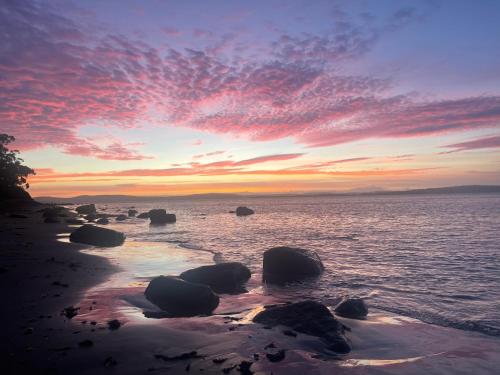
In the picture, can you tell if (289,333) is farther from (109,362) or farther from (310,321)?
(109,362)

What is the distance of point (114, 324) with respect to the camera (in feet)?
27.3

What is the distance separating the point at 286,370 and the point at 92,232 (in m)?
23.3

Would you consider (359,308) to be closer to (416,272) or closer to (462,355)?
(462,355)

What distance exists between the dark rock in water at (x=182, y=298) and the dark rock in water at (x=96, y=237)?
16449 mm

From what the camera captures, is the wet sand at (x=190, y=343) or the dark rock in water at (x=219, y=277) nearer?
the wet sand at (x=190, y=343)

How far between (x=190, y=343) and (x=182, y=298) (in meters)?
3.12

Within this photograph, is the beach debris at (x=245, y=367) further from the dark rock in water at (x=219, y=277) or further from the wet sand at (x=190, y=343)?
the dark rock in water at (x=219, y=277)

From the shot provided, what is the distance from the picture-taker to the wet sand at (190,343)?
6.38 meters

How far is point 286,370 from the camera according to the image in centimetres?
653

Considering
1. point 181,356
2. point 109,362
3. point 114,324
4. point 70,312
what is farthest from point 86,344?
point 70,312

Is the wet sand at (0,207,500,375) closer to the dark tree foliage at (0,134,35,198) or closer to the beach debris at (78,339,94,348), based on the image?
the beach debris at (78,339,94,348)

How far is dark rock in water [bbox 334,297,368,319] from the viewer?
10195 millimetres

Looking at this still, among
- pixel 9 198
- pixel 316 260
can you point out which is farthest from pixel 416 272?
pixel 9 198

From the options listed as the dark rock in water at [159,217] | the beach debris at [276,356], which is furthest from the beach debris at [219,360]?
the dark rock in water at [159,217]
